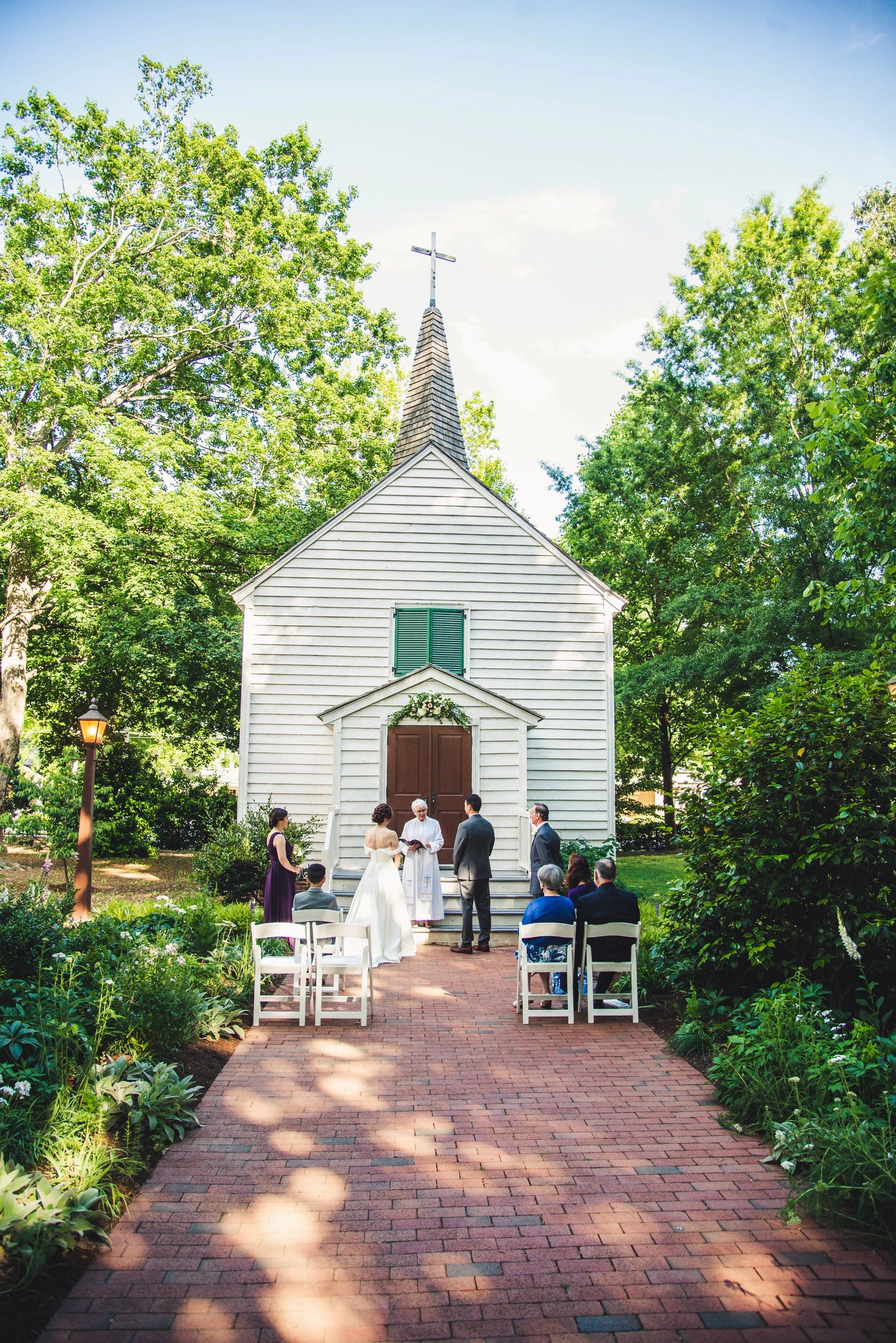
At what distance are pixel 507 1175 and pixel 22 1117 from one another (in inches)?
101

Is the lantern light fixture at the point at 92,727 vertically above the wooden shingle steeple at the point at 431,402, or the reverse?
the wooden shingle steeple at the point at 431,402

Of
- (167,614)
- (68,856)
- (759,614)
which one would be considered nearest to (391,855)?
(68,856)

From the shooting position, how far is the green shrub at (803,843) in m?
6.34

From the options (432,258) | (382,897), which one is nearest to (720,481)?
(432,258)

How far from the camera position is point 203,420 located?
82.1ft

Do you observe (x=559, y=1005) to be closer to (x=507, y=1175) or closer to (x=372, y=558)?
(x=507, y=1175)

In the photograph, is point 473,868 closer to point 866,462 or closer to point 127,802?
point 866,462

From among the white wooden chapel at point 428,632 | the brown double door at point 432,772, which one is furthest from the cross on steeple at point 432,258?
the brown double door at point 432,772

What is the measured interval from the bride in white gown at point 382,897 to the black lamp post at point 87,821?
3207 millimetres

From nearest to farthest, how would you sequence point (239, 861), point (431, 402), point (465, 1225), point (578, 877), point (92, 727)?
point (465, 1225) < point (578, 877) < point (92, 727) < point (239, 861) < point (431, 402)

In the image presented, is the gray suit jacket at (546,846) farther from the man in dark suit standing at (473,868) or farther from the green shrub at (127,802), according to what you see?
the green shrub at (127,802)

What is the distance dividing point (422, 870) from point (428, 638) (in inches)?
179

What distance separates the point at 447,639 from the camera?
14.8m

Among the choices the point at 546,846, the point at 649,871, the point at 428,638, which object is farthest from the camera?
the point at 649,871
